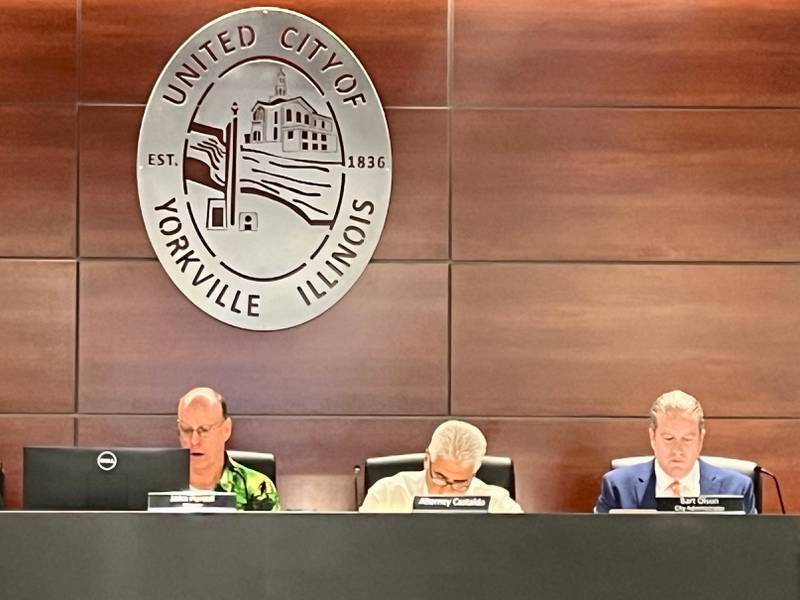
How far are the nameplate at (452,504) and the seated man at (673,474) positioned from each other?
52.9 inches

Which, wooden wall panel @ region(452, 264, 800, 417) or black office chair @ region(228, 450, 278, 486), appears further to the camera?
wooden wall panel @ region(452, 264, 800, 417)

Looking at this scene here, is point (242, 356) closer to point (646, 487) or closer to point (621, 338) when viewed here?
point (621, 338)

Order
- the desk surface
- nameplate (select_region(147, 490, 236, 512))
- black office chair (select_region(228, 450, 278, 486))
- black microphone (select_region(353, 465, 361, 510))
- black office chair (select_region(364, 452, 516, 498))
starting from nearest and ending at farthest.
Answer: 1. the desk surface
2. nameplate (select_region(147, 490, 236, 512))
3. black office chair (select_region(364, 452, 516, 498))
4. black office chair (select_region(228, 450, 278, 486))
5. black microphone (select_region(353, 465, 361, 510))

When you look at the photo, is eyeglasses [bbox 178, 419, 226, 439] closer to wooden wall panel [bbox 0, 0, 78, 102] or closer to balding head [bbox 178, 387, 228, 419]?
balding head [bbox 178, 387, 228, 419]

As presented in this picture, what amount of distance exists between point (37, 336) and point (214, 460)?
119 centimetres

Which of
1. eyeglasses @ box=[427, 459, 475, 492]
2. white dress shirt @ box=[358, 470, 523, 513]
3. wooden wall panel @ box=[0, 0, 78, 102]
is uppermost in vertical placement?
wooden wall panel @ box=[0, 0, 78, 102]

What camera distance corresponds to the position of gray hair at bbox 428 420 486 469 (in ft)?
12.3

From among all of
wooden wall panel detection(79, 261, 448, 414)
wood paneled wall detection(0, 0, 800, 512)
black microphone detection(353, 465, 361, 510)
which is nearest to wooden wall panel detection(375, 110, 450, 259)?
wood paneled wall detection(0, 0, 800, 512)

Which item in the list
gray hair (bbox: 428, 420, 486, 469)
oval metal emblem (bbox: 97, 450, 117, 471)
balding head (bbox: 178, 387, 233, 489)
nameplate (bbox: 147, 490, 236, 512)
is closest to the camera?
nameplate (bbox: 147, 490, 236, 512)

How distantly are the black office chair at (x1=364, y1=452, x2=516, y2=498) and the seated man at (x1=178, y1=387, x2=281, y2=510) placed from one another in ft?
1.07

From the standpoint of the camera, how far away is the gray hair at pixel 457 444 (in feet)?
12.3

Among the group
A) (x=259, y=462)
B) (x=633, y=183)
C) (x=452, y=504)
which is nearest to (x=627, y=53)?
(x=633, y=183)

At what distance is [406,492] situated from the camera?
3.93m

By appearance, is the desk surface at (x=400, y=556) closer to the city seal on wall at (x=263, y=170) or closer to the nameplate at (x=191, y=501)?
the nameplate at (x=191, y=501)
